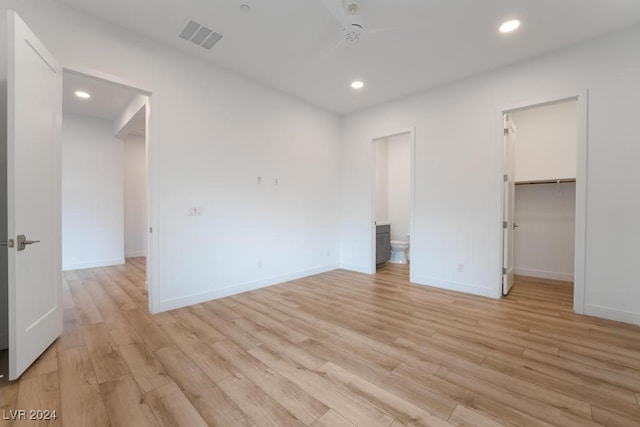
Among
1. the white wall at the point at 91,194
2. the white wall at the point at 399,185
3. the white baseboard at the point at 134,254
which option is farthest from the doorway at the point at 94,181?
the white wall at the point at 399,185

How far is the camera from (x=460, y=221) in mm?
3900

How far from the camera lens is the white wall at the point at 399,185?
20.9ft

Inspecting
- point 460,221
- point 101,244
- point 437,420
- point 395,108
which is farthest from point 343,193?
point 101,244

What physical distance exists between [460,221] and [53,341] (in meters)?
4.83

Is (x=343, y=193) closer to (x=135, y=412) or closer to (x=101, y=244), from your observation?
(x=135, y=412)

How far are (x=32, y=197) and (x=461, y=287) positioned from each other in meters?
4.82

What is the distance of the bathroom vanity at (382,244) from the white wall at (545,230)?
231cm

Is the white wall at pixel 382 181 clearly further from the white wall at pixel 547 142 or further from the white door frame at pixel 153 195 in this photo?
the white door frame at pixel 153 195

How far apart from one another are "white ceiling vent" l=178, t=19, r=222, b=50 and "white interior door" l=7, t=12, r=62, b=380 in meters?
1.21

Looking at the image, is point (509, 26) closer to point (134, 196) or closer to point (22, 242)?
point (22, 242)

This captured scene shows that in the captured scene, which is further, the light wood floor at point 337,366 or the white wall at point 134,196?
the white wall at point 134,196

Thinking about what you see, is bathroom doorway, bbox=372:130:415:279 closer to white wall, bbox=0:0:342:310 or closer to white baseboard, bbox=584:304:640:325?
white wall, bbox=0:0:342:310

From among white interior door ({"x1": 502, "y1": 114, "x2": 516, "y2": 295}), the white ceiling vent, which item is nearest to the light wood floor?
white interior door ({"x1": 502, "y1": 114, "x2": 516, "y2": 295})

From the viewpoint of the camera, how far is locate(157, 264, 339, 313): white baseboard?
125 inches
